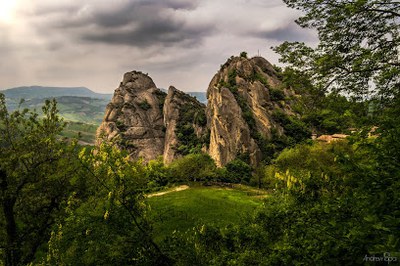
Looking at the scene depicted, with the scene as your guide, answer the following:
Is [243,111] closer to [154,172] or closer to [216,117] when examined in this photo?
[216,117]

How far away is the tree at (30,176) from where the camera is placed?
15.3m

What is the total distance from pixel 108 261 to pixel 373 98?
449 inches

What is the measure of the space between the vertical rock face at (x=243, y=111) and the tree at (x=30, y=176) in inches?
4062

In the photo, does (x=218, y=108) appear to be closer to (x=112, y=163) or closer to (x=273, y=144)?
(x=273, y=144)

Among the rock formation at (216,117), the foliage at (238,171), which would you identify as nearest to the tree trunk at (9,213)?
the rock formation at (216,117)

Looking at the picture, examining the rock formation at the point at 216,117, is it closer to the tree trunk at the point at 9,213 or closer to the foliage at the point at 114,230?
the tree trunk at the point at 9,213

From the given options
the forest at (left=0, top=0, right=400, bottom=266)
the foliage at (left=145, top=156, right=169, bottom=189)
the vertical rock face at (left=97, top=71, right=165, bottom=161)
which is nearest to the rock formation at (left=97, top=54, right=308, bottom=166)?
the vertical rock face at (left=97, top=71, right=165, bottom=161)

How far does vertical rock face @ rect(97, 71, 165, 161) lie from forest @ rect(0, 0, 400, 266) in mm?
137625

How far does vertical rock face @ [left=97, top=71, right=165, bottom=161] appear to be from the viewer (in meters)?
157

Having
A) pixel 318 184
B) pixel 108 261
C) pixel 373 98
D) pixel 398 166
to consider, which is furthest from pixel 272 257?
pixel 373 98

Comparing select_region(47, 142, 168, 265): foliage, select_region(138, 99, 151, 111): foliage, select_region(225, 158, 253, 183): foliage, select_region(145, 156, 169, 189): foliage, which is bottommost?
select_region(225, 158, 253, 183): foliage

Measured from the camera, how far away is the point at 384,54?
10.8 metres

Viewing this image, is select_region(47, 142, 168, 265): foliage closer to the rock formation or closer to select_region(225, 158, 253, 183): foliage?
the rock formation

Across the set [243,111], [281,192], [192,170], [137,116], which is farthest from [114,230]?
[137,116]
